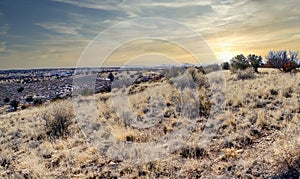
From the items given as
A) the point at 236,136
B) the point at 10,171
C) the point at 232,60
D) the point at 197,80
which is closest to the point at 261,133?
the point at 236,136

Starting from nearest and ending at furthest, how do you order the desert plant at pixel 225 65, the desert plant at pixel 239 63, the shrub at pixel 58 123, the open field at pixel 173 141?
1. the open field at pixel 173 141
2. the shrub at pixel 58 123
3. the desert plant at pixel 239 63
4. the desert plant at pixel 225 65

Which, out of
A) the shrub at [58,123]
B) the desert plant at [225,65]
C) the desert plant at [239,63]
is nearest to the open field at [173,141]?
the shrub at [58,123]

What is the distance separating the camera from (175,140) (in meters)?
6.82

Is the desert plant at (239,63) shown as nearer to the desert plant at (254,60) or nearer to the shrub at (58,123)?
the desert plant at (254,60)

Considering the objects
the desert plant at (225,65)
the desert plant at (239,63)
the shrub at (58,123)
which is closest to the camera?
the shrub at (58,123)

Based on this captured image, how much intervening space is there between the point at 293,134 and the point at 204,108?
445cm

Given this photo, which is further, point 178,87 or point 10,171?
point 178,87

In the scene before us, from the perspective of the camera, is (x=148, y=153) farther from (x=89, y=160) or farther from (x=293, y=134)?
(x=293, y=134)

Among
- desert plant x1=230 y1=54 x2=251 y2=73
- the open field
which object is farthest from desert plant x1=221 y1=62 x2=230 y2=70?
the open field

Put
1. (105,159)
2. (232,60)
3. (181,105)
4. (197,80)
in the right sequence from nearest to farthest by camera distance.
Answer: (105,159), (181,105), (197,80), (232,60)

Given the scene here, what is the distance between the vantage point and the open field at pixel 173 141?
5.14 m

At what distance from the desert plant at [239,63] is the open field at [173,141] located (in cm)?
1628

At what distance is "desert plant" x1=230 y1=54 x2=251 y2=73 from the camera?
91.0 feet

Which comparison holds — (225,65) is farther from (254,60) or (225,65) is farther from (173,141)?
(173,141)
